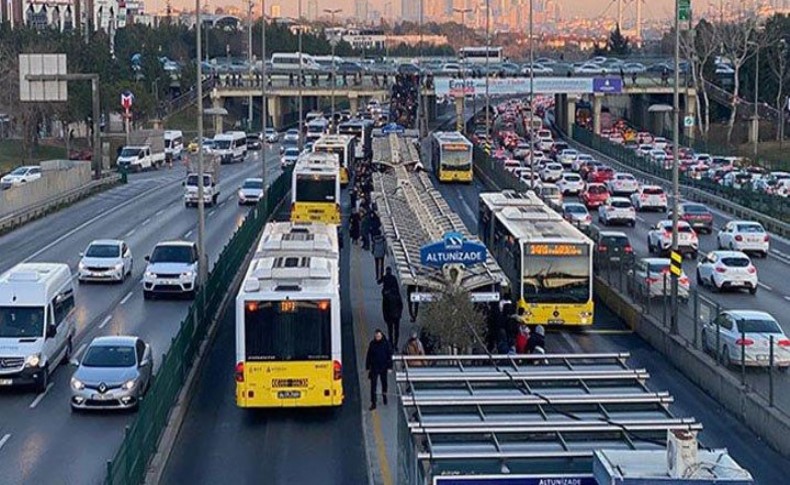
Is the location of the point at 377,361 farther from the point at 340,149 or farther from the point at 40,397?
the point at 340,149

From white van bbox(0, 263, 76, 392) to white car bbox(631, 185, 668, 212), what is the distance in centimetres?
4057

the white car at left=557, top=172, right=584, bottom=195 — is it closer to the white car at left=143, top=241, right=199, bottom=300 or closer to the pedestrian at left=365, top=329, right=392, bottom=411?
the white car at left=143, top=241, right=199, bottom=300

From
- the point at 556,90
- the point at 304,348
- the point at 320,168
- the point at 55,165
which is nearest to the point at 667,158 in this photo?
the point at 556,90

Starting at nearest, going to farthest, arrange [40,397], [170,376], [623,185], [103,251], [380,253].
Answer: [170,376] < [40,397] < [380,253] < [103,251] < [623,185]

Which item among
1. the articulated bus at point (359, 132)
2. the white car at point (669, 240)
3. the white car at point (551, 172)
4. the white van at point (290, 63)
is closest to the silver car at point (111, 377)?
the white car at point (669, 240)

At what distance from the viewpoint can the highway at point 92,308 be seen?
2228 centimetres

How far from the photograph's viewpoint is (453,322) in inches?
1016

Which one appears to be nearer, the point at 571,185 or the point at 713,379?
the point at 713,379

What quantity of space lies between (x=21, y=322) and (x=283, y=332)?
21.4ft

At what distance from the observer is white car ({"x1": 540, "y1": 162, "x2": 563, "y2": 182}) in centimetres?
7550

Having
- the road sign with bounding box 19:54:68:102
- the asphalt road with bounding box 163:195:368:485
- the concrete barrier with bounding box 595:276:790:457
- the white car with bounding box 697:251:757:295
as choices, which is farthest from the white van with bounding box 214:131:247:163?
the asphalt road with bounding box 163:195:368:485

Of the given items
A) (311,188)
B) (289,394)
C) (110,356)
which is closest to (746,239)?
(311,188)

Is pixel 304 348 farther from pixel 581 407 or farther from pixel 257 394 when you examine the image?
pixel 581 407

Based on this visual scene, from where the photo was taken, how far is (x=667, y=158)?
90375 millimetres
